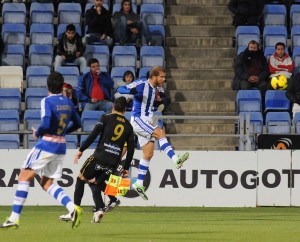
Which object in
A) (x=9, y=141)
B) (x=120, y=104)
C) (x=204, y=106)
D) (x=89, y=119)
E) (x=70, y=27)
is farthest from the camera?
(x=204, y=106)

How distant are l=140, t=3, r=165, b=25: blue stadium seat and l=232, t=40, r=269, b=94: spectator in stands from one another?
7.84 feet

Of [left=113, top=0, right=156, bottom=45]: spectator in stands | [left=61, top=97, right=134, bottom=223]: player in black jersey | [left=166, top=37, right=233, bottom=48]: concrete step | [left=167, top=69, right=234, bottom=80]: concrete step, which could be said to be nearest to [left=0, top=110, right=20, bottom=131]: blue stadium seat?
[left=113, top=0, right=156, bottom=45]: spectator in stands

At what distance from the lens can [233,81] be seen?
24672mm

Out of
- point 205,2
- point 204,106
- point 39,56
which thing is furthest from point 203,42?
point 39,56

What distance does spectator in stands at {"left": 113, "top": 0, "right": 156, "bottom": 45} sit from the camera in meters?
25.4

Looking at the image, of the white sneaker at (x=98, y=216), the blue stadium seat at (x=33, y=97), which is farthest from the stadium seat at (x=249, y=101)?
the white sneaker at (x=98, y=216)

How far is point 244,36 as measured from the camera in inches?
1015

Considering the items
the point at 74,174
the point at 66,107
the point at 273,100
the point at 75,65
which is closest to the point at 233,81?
the point at 273,100

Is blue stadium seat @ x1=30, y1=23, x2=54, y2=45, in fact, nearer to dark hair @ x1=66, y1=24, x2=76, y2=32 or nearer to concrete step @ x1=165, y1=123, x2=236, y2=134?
dark hair @ x1=66, y1=24, x2=76, y2=32

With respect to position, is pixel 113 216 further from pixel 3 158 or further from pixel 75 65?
pixel 75 65

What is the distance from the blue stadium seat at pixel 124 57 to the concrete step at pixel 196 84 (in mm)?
950

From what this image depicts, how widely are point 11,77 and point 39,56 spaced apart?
0.86 metres

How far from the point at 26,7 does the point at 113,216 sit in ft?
31.9

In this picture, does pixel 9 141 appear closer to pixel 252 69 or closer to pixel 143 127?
pixel 143 127
